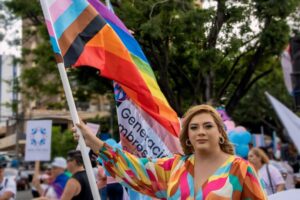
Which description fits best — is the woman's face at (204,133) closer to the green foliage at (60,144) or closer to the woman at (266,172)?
the woman at (266,172)

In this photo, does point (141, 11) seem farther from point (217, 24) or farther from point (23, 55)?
point (23, 55)

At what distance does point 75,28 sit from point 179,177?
183cm

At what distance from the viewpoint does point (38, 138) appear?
916 centimetres

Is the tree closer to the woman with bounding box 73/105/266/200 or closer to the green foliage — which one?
the woman with bounding box 73/105/266/200

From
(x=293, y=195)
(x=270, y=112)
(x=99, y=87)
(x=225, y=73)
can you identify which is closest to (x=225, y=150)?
(x=293, y=195)

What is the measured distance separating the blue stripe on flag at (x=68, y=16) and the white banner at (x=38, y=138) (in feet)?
14.9

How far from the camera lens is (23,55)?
67.4ft

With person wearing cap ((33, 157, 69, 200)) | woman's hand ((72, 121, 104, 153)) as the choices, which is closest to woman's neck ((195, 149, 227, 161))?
woman's hand ((72, 121, 104, 153))

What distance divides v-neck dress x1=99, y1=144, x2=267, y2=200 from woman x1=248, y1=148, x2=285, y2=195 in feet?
13.3

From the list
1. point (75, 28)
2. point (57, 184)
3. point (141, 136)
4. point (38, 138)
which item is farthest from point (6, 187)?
point (75, 28)

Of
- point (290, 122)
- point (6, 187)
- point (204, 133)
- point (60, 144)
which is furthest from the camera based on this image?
point (60, 144)

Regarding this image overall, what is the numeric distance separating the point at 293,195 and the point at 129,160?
58.6 inches

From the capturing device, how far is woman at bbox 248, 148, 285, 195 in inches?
289

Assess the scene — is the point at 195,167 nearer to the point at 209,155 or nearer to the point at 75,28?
the point at 209,155
